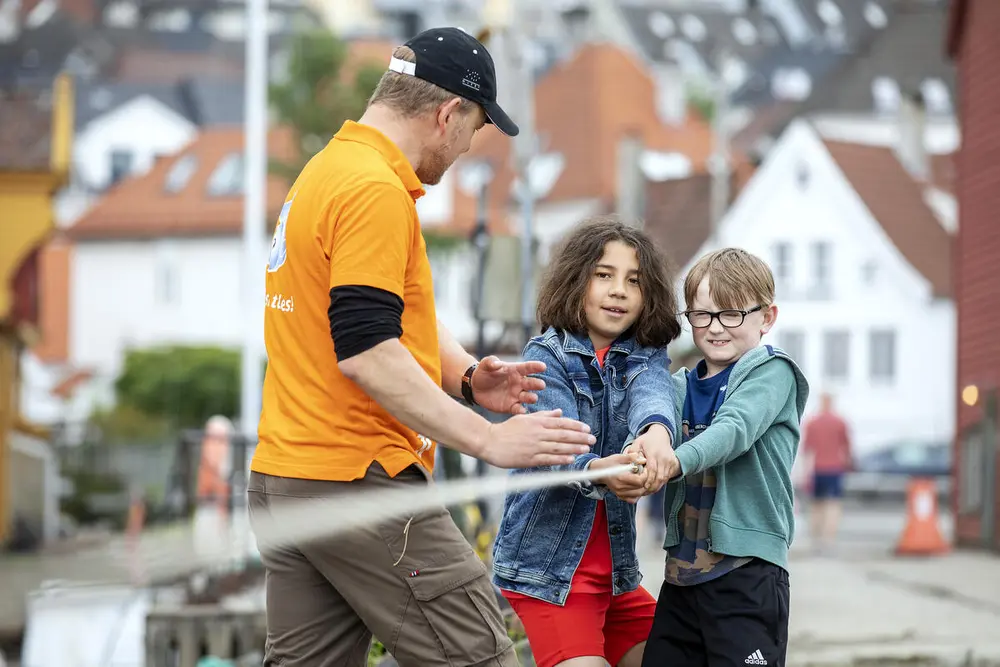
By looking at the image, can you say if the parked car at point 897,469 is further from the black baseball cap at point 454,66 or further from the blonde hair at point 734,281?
the black baseball cap at point 454,66

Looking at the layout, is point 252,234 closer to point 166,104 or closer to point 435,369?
point 435,369

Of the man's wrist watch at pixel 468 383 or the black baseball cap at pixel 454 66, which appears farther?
the man's wrist watch at pixel 468 383

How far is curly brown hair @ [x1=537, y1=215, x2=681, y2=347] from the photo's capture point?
4277 mm

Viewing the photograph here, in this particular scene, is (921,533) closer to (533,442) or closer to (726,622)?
(726,622)

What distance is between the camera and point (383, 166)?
3719 millimetres

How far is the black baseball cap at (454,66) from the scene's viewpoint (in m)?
3.81

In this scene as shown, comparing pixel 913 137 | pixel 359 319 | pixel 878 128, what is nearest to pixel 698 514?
pixel 359 319

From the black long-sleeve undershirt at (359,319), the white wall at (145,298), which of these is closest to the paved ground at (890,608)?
the black long-sleeve undershirt at (359,319)

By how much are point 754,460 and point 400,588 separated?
103 centimetres

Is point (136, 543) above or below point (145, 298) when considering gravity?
below

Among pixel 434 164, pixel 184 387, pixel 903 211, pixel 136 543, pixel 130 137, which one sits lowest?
pixel 136 543

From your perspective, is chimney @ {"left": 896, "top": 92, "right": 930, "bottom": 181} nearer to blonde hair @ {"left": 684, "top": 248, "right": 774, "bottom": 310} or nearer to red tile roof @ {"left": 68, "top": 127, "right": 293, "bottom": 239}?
red tile roof @ {"left": 68, "top": 127, "right": 293, "bottom": 239}

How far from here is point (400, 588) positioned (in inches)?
145

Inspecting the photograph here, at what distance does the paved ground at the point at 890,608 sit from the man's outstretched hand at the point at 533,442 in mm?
4500
